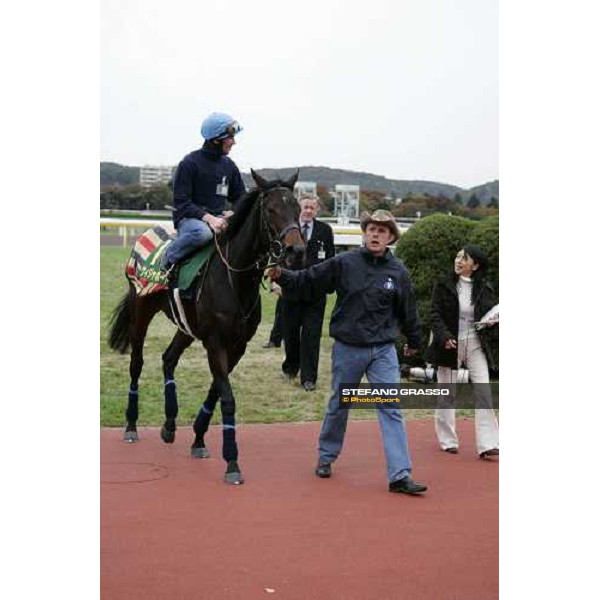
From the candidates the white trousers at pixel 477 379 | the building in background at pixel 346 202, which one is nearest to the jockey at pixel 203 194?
the building in background at pixel 346 202

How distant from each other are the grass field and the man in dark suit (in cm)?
16

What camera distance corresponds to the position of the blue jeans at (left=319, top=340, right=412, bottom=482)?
661 cm

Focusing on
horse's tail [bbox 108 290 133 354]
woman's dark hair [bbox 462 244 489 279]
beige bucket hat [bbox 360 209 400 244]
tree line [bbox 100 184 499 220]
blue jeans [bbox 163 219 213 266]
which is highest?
tree line [bbox 100 184 499 220]

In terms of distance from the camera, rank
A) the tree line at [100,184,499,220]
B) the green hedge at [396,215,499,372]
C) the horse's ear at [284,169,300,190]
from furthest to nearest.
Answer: the green hedge at [396,215,499,372] < the tree line at [100,184,499,220] < the horse's ear at [284,169,300,190]

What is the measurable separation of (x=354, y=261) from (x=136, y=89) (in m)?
1.83

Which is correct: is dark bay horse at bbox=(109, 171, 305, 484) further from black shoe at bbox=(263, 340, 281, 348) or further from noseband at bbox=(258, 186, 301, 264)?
black shoe at bbox=(263, 340, 281, 348)

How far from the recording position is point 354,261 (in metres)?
6.67

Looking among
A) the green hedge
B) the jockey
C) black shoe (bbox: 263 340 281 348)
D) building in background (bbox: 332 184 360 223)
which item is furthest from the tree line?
black shoe (bbox: 263 340 281 348)

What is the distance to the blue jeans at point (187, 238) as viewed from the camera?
7148 millimetres

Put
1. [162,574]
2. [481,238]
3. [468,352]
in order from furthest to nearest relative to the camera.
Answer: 1. [481,238]
2. [468,352]
3. [162,574]

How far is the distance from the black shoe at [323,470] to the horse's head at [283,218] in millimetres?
1420

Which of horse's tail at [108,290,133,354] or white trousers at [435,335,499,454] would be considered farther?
horse's tail at [108,290,133,354]

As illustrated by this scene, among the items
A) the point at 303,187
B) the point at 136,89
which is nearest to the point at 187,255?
the point at 303,187

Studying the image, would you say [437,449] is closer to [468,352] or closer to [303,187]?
[468,352]
